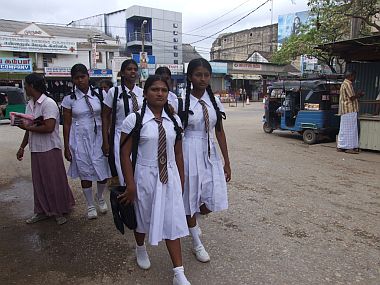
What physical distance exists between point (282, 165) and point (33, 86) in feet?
16.1

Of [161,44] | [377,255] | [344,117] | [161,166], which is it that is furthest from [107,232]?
[161,44]

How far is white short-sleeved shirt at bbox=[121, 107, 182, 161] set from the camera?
8.40 feet

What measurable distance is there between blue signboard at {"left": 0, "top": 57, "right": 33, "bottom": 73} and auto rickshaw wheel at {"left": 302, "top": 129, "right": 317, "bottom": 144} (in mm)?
24602

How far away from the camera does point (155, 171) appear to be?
8.52ft

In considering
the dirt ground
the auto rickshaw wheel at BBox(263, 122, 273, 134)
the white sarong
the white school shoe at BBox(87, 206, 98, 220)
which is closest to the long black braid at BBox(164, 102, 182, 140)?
the dirt ground

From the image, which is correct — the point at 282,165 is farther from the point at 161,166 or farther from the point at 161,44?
the point at 161,44

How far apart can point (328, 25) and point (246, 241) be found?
12.2m

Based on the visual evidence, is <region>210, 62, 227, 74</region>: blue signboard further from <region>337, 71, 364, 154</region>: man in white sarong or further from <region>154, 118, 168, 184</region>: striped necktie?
<region>154, 118, 168, 184</region>: striped necktie

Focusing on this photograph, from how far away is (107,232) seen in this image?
378cm

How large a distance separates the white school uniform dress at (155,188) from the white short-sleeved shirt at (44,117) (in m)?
1.65

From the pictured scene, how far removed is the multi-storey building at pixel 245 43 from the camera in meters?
48.8

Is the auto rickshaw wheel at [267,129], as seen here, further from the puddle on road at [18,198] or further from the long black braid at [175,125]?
the long black braid at [175,125]

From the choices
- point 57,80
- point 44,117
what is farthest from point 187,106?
point 57,80

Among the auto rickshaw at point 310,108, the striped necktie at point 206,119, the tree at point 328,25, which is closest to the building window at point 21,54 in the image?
the tree at point 328,25
